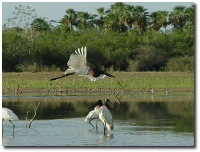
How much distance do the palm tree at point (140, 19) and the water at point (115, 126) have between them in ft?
131

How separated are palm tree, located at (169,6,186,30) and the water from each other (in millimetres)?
44681

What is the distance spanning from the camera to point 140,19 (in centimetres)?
5778

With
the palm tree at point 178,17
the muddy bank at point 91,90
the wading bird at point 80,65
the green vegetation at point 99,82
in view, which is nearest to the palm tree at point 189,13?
the palm tree at point 178,17

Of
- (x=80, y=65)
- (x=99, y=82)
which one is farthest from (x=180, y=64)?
(x=80, y=65)

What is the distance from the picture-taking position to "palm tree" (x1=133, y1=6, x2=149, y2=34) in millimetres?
57888

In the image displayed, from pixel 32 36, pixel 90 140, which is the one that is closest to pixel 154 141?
pixel 90 140

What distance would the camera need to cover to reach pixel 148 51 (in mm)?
42656

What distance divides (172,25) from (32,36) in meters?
27.9

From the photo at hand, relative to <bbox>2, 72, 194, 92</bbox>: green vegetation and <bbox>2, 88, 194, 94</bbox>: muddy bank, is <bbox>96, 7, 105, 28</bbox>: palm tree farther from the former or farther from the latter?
<bbox>2, 88, 194, 94</bbox>: muddy bank

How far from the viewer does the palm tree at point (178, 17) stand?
61506mm

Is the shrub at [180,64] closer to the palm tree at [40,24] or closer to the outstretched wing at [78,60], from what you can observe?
the palm tree at [40,24]

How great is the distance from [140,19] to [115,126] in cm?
4658

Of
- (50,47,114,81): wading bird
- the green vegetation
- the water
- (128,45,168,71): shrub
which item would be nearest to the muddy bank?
the green vegetation

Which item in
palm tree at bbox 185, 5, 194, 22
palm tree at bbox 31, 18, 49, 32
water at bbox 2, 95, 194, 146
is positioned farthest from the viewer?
palm tree at bbox 185, 5, 194, 22
